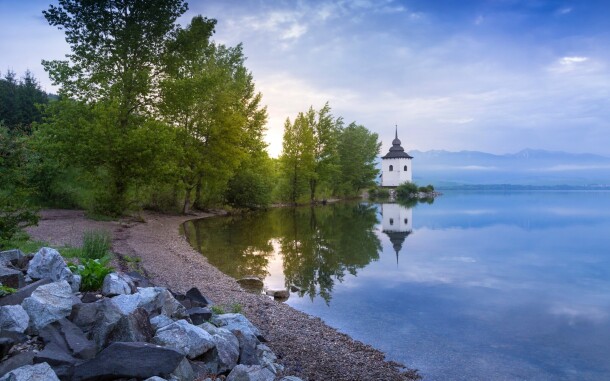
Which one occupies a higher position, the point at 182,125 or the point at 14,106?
the point at 14,106

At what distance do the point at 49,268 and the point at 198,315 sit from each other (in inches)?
106

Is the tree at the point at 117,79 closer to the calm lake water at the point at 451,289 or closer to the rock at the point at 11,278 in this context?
the calm lake water at the point at 451,289

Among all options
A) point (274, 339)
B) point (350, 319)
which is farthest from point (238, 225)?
point (274, 339)

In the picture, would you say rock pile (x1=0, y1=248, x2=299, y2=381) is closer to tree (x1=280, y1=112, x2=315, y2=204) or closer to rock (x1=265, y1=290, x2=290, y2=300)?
rock (x1=265, y1=290, x2=290, y2=300)

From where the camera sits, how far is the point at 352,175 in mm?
75750

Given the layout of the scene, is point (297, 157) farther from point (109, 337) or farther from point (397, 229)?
point (109, 337)

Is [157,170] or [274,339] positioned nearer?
[274,339]

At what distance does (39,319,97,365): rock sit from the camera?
17.6 feet

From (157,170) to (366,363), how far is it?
18.4m

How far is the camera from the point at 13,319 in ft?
18.0

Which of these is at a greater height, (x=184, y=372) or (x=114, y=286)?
(x=114, y=286)

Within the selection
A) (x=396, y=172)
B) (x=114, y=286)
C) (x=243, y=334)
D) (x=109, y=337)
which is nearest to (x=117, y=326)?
(x=109, y=337)

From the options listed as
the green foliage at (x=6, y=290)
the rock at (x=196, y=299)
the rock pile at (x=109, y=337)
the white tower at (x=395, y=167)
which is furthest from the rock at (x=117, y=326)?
the white tower at (x=395, y=167)

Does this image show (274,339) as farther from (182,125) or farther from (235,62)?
(235,62)
